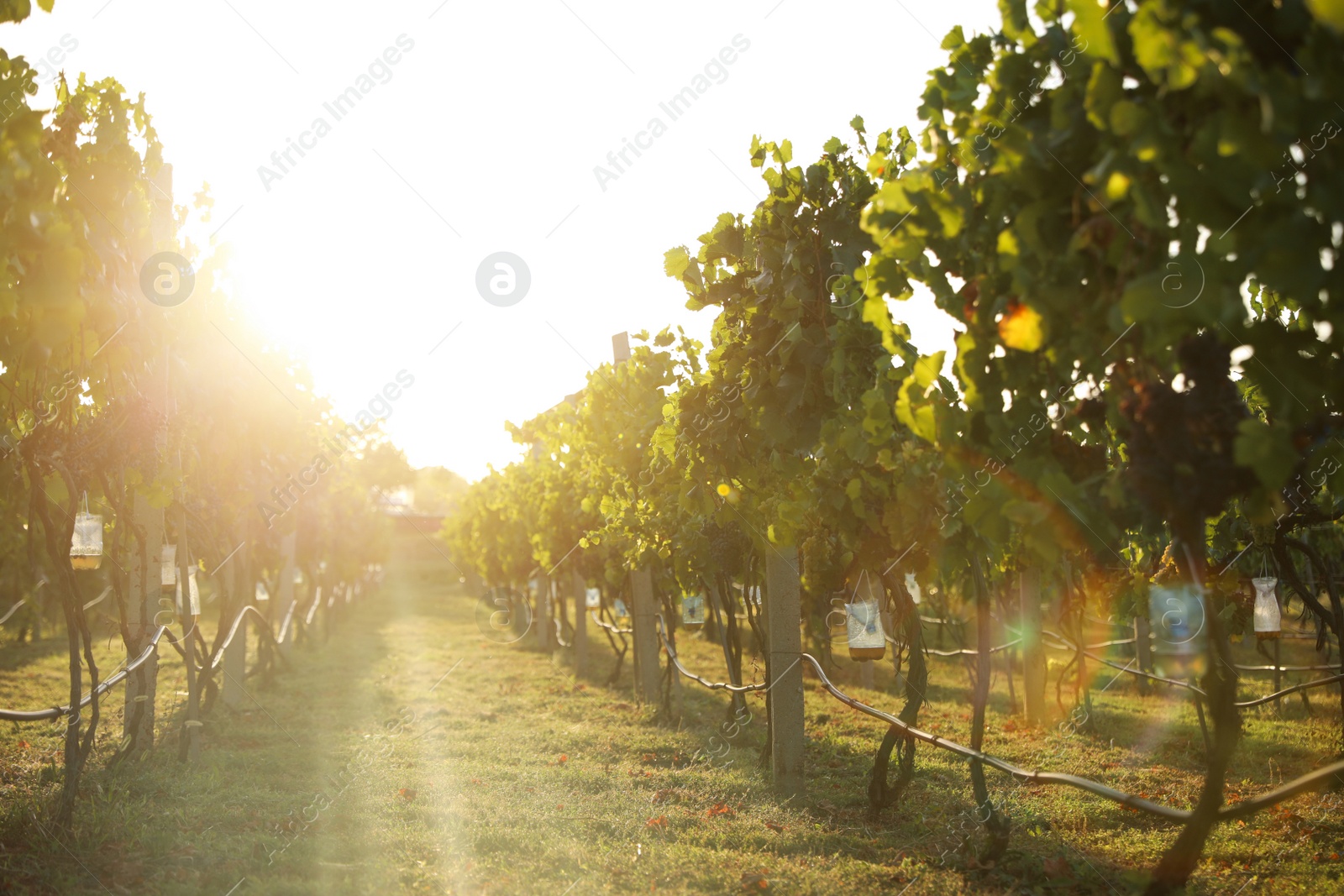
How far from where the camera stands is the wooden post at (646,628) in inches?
460

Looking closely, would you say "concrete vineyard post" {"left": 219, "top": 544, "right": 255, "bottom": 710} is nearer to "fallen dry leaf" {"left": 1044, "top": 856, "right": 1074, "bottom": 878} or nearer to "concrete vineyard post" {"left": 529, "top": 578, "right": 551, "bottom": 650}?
"fallen dry leaf" {"left": 1044, "top": 856, "right": 1074, "bottom": 878}

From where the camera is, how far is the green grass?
4523 mm

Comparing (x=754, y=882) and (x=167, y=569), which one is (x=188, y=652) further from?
(x=754, y=882)

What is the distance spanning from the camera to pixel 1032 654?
33.2 ft

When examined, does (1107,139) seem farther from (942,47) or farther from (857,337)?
(857,337)

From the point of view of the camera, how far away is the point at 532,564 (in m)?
21.1

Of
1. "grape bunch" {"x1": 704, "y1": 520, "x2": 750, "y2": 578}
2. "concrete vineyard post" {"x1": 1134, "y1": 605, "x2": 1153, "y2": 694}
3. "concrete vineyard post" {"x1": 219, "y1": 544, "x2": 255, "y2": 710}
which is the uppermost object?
"grape bunch" {"x1": 704, "y1": 520, "x2": 750, "y2": 578}

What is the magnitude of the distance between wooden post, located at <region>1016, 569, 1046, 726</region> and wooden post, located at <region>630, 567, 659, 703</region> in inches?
173

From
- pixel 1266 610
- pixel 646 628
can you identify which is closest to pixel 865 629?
pixel 1266 610

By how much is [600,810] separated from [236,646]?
7054mm

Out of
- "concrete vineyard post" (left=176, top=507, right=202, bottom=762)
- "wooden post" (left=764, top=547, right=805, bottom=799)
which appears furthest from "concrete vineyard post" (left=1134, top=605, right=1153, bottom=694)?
"concrete vineyard post" (left=176, top=507, right=202, bottom=762)

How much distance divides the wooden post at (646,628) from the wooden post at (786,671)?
17.3 feet

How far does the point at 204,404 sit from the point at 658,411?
438 cm

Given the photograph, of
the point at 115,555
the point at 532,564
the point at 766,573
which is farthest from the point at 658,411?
the point at 532,564
